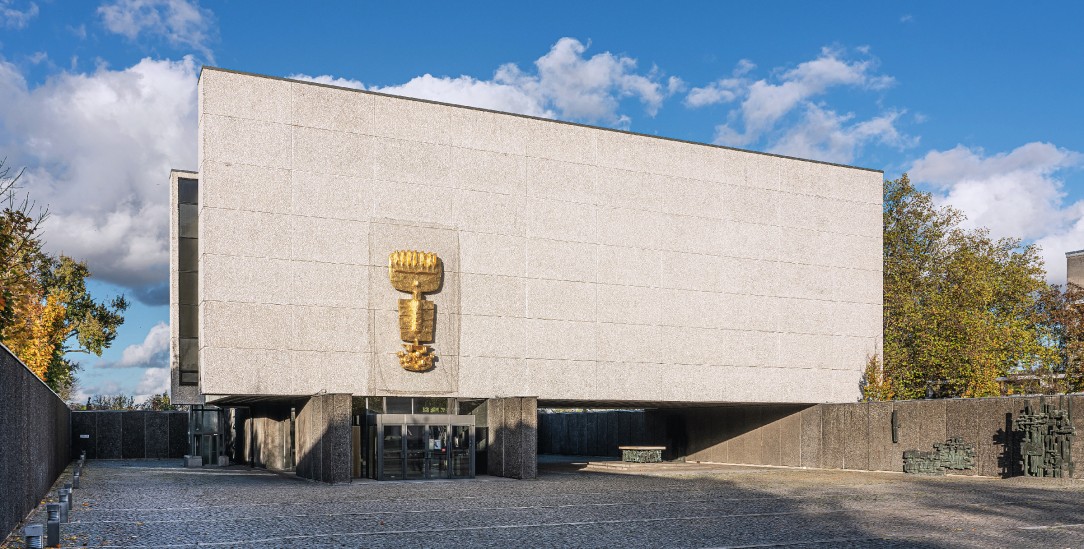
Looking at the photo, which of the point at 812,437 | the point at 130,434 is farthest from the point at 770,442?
the point at 130,434

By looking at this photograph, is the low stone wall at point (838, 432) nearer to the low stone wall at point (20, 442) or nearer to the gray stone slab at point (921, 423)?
the gray stone slab at point (921, 423)

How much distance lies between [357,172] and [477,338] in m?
5.97

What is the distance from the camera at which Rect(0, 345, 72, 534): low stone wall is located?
1303 centimetres

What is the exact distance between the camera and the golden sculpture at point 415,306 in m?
27.5

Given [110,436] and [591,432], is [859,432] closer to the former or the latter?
[591,432]

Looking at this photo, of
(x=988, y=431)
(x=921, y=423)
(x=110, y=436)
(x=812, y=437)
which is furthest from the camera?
(x=110, y=436)

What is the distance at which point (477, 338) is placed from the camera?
2870 cm

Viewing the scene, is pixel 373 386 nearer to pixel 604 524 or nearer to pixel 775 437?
pixel 604 524

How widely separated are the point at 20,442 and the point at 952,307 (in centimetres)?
3896

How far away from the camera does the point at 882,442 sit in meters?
32.2

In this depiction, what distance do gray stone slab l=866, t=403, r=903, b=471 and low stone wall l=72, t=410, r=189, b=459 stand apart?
3138 centimetres

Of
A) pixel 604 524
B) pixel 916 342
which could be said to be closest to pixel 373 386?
pixel 604 524

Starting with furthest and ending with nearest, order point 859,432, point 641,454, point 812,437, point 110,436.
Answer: point 110,436, point 641,454, point 812,437, point 859,432

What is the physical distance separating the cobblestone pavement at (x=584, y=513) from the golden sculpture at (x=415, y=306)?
353 cm
